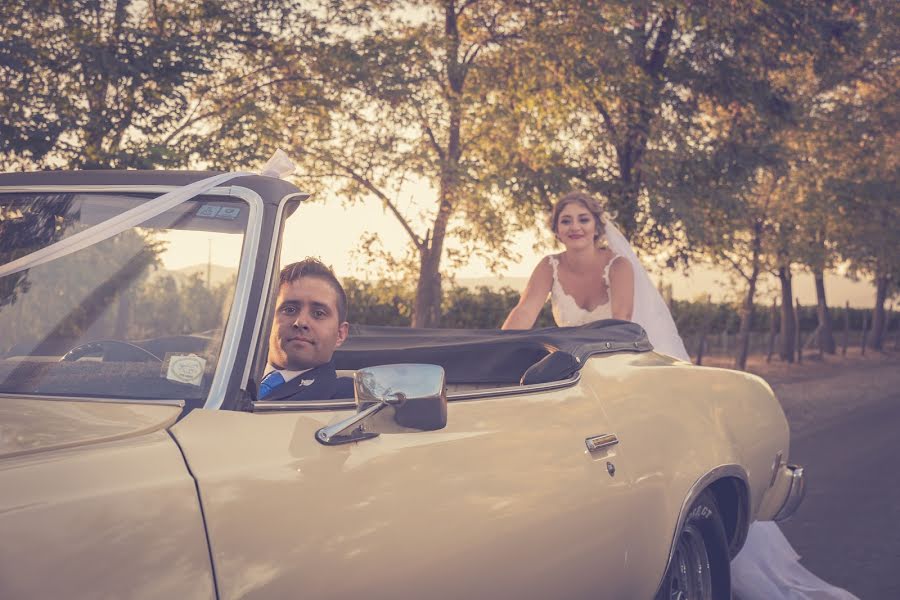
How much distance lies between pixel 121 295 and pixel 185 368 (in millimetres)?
307

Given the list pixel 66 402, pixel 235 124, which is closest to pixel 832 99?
pixel 235 124

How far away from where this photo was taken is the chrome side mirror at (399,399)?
7.32 ft

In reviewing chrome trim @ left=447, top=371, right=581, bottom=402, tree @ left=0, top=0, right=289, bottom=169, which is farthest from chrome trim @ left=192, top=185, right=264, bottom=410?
tree @ left=0, top=0, right=289, bottom=169

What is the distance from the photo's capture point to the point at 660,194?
16.3 m

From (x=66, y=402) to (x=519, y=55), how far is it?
557 inches

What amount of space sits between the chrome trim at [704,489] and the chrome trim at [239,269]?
192 centimetres

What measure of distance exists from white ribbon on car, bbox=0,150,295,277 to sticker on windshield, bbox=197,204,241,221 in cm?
5

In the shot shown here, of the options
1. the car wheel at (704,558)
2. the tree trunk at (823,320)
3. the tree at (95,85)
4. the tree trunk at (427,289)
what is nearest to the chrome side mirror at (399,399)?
the car wheel at (704,558)

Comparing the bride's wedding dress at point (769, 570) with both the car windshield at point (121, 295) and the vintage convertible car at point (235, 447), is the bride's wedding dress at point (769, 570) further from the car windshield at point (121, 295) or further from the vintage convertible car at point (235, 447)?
the car windshield at point (121, 295)

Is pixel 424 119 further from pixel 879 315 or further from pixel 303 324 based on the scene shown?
pixel 879 315

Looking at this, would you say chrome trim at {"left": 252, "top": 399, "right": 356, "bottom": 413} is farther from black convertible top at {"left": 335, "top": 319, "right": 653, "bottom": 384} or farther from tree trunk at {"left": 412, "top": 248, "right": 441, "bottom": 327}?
tree trunk at {"left": 412, "top": 248, "right": 441, "bottom": 327}

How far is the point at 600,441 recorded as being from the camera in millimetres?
3285

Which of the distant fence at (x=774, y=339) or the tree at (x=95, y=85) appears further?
the distant fence at (x=774, y=339)

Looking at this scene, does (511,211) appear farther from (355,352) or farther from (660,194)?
(355,352)
